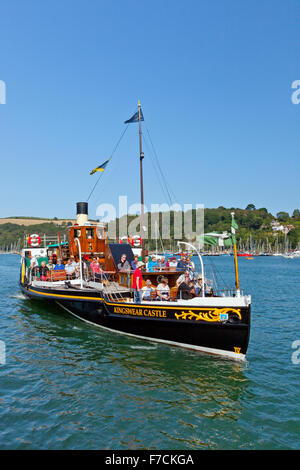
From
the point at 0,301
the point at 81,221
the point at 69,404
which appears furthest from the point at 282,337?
the point at 0,301

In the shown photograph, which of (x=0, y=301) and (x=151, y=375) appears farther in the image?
(x=0, y=301)

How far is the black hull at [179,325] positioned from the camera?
1170 centimetres

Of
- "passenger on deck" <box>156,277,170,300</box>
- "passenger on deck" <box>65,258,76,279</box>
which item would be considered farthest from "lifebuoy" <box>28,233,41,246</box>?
"passenger on deck" <box>156,277,170,300</box>

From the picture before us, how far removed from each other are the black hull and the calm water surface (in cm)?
41

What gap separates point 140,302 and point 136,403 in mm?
4793

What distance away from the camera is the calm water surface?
7582 millimetres

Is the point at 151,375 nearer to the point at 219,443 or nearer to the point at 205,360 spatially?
the point at 205,360

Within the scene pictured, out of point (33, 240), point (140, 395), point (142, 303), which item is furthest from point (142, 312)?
point (33, 240)

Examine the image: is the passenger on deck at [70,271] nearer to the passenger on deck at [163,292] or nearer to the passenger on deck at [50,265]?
the passenger on deck at [50,265]

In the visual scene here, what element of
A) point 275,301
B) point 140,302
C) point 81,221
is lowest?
point 275,301

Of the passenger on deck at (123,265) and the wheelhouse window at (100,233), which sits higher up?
the wheelhouse window at (100,233)

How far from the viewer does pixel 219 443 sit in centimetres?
737

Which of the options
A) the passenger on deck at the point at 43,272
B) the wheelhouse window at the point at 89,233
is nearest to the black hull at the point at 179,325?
the passenger on deck at the point at 43,272

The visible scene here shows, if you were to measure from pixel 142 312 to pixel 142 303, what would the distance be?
1.22 ft
